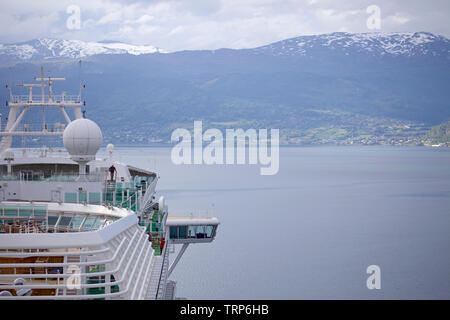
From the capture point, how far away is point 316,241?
50.0m

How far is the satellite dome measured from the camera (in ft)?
69.7

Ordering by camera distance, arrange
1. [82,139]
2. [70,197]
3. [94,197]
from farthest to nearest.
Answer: [82,139] → [94,197] → [70,197]

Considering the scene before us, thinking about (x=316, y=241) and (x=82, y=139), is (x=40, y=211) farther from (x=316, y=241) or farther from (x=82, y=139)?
(x=316, y=241)

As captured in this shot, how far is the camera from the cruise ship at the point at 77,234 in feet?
33.3

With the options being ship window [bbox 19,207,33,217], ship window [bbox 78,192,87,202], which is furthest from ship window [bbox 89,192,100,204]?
ship window [bbox 19,207,33,217]

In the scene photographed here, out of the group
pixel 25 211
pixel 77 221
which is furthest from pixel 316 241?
pixel 25 211

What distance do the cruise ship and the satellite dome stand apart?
0.11 ft

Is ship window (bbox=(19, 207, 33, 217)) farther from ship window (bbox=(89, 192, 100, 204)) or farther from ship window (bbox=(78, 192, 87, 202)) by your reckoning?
ship window (bbox=(89, 192, 100, 204))

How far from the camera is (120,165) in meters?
25.2

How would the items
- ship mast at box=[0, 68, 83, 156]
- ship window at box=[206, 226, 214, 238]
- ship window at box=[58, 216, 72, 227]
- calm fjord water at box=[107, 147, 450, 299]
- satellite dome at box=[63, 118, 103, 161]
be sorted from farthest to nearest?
calm fjord water at box=[107, 147, 450, 299] → ship window at box=[206, 226, 214, 238] → ship mast at box=[0, 68, 83, 156] → satellite dome at box=[63, 118, 103, 161] → ship window at box=[58, 216, 72, 227]

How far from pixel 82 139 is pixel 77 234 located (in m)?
11.2
